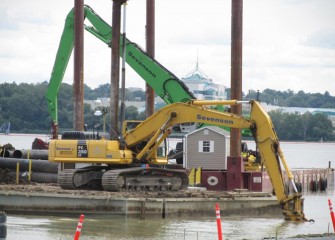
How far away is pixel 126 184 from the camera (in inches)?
1734

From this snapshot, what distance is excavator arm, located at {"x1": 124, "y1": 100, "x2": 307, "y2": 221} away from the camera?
4059 centimetres

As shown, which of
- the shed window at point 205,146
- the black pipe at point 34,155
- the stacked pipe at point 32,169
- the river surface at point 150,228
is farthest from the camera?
the shed window at point 205,146

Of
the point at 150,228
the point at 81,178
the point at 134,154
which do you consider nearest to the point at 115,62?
the point at 134,154

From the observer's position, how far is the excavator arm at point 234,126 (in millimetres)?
40594

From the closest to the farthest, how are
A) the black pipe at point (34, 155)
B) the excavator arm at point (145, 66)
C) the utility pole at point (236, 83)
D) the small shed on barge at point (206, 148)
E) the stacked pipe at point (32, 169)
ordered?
the stacked pipe at point (32, 169) < the utility pole at point (236, 83) < the black pipe at point (34, 155) < the excavator arm at point (145, 66) < the small shed on barge at point (206, 148)

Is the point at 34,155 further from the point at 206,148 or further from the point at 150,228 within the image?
the point at 150,228

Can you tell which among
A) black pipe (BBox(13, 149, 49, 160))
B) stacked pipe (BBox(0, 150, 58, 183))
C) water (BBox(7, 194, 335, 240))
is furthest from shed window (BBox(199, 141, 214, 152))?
water (BBox(7, 194, 335, 240))

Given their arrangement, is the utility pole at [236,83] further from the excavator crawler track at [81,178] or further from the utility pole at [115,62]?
the excavator crawler track at [81,178]

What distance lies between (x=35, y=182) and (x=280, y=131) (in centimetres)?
A: 12510

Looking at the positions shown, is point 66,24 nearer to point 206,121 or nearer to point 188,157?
point 188,157

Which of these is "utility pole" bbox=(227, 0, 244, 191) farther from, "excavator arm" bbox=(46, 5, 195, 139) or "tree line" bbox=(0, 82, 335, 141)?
"tree line" bbox=(0, 82, 335, 141)

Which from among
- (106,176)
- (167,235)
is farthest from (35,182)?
(167,235)

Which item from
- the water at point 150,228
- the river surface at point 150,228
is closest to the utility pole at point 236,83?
the river surface at point 150,228

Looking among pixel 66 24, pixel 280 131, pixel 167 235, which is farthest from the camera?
pixel 280 131
